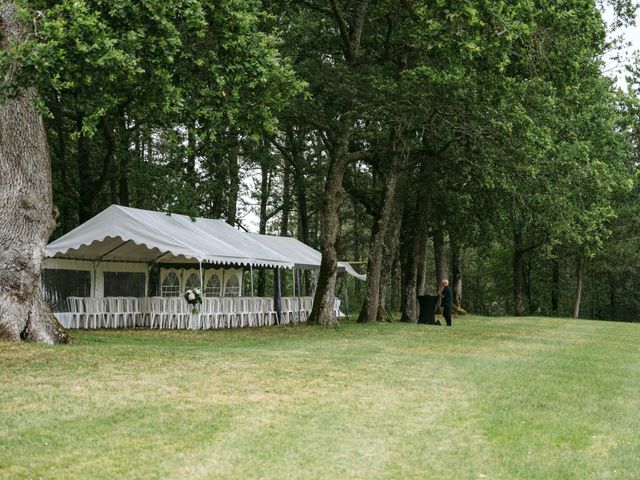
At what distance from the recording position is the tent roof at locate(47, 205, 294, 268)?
20.5 meters

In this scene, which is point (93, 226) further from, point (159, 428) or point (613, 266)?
point (613, 266)

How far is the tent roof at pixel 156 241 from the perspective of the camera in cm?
2045

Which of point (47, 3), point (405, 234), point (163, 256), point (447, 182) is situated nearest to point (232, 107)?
point (47, 3)

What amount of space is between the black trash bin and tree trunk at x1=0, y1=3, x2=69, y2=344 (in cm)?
1449

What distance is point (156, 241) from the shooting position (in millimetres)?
20516

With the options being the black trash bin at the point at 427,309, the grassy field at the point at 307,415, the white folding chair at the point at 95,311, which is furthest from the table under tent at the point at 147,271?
the grassy field at the point at 307,415

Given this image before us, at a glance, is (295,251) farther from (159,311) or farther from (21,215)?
(21,215)

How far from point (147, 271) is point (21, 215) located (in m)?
11.1

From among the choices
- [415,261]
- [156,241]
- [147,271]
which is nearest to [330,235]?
[156,241]

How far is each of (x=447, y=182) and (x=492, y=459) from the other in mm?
20953

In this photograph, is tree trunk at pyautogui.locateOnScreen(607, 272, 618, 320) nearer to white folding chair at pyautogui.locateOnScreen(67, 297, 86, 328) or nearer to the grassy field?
white folding chair at pyautogui.locateOnScreen(67, 297, 86, 328)

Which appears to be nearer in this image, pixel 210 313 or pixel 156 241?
pixel 156 241

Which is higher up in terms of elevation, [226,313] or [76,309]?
[76,309]

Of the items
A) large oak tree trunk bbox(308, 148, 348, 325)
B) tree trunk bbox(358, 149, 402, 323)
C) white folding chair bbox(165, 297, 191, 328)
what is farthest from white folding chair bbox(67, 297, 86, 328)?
tree trunk bbox(358, 149, 402, 323)
